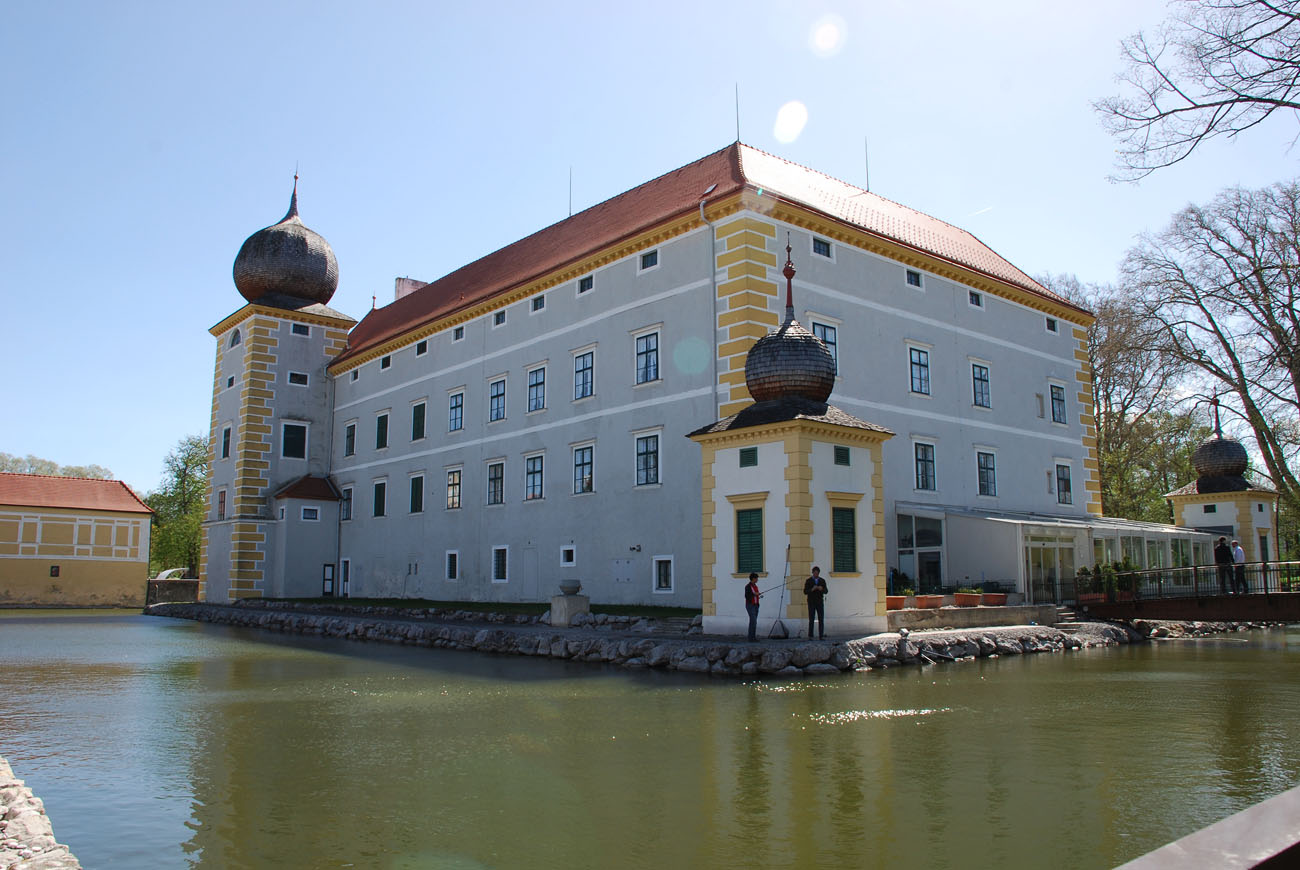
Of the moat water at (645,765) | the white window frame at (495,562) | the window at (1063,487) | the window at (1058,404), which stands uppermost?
the window at (1058,404)

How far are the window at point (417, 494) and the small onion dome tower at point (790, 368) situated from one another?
16739 mm

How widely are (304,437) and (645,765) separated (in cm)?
3352

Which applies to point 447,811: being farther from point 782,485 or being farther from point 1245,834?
point 782,485

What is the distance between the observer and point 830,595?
56.6ft

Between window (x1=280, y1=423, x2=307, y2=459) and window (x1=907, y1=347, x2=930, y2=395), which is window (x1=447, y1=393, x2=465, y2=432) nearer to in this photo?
window (x1=280, y1=423, x2=307, y2=459)

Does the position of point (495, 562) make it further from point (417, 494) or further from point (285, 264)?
point (285, 264)

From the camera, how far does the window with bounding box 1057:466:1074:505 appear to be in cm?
2977

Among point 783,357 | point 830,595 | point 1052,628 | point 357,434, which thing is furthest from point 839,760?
point 357,434

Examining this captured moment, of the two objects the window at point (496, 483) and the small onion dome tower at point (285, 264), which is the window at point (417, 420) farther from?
the small onion dome tower at point (285, 264)

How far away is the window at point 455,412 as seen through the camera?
31.2 metres

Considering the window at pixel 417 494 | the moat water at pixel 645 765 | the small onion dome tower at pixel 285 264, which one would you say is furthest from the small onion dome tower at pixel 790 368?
the small onion dome tower at pixel 285 264

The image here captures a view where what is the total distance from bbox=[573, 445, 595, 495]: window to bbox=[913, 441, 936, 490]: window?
820 cm

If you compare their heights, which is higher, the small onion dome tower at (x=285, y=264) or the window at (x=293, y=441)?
the small onion dome tower at (x=285, y=264)

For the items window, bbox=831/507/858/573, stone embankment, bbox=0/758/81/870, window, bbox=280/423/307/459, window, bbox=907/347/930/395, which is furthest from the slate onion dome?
stone embankment, bbox=0/758/81/870
